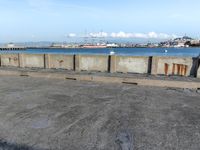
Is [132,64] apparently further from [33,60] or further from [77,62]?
[33,60]

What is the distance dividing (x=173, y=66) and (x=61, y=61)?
347 inches

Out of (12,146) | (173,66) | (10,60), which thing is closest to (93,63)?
(173,66)

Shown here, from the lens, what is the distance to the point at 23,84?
45.6 ft

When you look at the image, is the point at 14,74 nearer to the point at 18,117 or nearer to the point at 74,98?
the point at 74,98

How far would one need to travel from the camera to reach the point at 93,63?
17.3 metres

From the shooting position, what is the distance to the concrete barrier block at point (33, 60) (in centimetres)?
1925

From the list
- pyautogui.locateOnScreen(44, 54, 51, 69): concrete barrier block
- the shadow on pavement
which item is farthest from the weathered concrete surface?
the shadow on pavement

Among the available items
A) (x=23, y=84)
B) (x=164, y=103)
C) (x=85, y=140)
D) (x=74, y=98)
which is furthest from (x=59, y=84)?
(x=85, y=140)

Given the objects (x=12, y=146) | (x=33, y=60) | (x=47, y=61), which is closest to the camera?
(x=12, y=146)

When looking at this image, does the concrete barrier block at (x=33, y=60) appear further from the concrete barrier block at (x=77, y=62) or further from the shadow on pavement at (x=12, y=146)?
the shadow on pavement at (x=12, y=146)

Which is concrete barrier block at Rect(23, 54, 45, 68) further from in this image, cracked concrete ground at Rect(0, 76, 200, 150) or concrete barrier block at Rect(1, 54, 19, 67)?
cracked concrete ground at Rect(0, 76, 200, 150)

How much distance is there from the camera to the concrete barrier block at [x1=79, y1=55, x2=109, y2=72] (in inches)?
670

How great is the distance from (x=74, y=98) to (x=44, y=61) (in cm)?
943

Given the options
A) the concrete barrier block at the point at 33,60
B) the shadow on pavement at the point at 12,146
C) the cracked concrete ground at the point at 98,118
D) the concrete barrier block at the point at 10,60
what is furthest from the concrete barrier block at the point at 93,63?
the shadow on pavement at the point at 12,146
